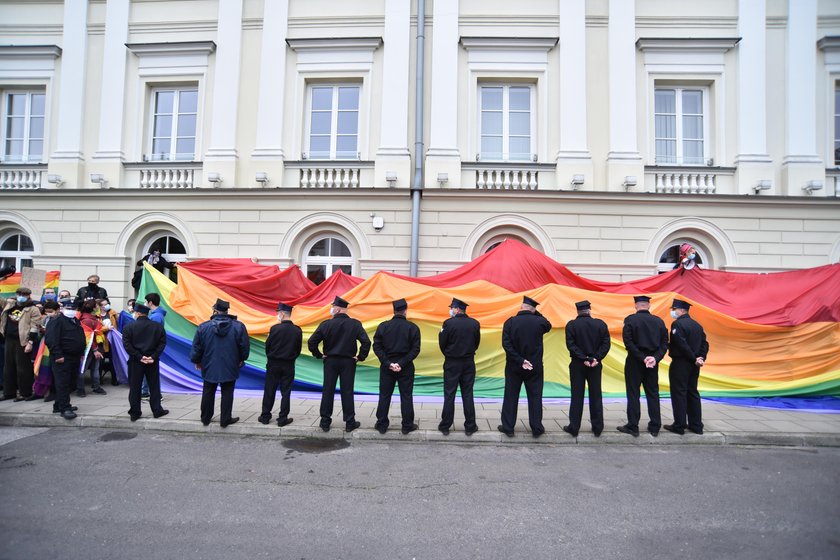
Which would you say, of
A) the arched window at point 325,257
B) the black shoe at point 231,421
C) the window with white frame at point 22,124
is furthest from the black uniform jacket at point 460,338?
the window with white frame at point 22,124

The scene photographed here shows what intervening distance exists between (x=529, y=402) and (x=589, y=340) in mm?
1287

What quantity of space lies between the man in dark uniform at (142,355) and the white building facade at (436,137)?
4.93m

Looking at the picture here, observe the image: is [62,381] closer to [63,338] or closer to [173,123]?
[63,338]

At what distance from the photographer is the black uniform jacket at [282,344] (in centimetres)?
684

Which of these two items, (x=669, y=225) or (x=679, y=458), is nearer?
(x=679, y=458)

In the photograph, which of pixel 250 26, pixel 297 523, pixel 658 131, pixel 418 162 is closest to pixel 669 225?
pixel 658 131

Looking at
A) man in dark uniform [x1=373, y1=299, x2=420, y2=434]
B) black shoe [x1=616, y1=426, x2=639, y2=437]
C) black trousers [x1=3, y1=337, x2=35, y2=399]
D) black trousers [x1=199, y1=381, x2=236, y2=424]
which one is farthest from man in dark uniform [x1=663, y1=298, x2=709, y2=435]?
black trousers [x1=3, y1=337, x2=35, y2=399]

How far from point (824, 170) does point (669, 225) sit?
168 inches

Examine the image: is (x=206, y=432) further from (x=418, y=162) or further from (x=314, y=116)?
(x=314, y=116)

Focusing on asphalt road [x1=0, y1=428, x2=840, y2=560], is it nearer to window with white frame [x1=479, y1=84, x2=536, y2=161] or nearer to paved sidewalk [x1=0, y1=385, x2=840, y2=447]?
paved sidewalk [x1=0, y1=385, x2=840, y2=447]

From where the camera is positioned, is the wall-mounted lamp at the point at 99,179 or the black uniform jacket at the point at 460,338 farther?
the wall-mounted lamp at the point at 99,179

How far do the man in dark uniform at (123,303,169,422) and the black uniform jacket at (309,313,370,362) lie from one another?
2590 millimetres

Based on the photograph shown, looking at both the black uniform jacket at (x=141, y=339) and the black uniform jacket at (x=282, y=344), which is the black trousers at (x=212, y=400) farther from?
the black uniform jacket at (x=141, y=339)

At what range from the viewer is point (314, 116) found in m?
12.6
